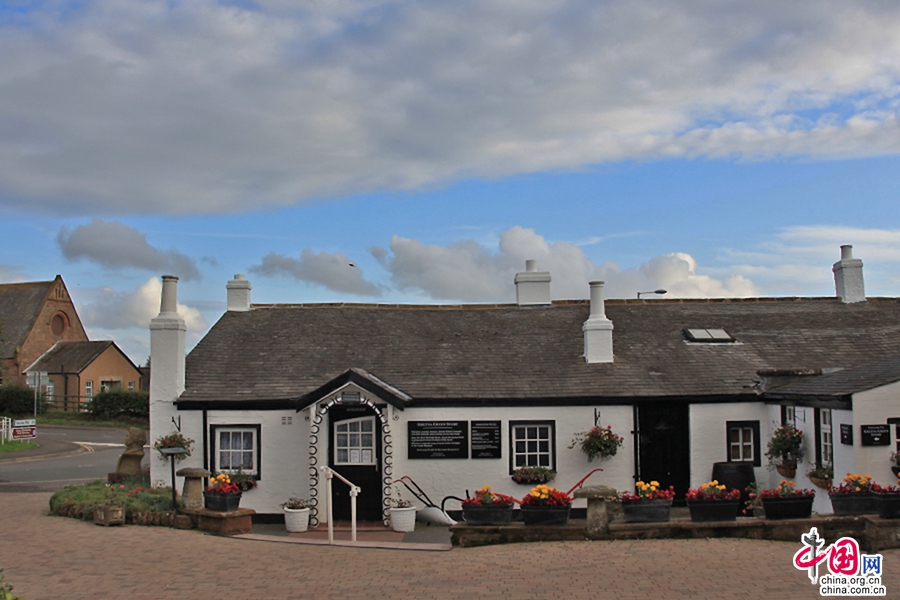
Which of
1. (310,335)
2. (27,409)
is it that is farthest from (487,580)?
(27,409)

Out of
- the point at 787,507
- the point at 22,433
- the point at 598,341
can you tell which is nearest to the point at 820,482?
the point at 787,507

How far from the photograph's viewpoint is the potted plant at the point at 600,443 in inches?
642

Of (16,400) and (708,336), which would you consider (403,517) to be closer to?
(708,336)

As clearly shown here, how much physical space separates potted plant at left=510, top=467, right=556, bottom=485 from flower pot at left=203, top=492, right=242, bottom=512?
218 inches

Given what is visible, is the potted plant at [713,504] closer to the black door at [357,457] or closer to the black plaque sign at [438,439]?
the black plaque sign at [438,439]

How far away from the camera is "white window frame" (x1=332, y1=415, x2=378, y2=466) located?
16328mm

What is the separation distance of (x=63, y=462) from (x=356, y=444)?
17767 millimetres

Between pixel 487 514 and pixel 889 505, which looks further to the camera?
pixel 487 514

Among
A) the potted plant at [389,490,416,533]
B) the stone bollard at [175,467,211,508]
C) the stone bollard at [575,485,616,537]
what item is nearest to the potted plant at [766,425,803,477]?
the stone bollard at [575,485,616,537]

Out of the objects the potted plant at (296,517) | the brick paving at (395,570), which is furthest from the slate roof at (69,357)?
the brick paving at (395,570)

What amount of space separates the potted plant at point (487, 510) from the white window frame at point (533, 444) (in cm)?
385

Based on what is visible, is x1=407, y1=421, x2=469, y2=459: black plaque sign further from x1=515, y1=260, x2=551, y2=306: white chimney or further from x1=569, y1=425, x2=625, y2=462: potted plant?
x1=515, y1=260, x2=551, y2=306: white chimney

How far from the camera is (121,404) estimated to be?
153 feet

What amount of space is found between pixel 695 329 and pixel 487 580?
463 inches
